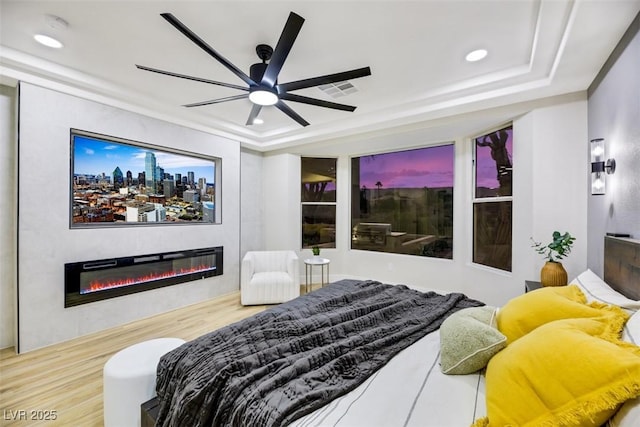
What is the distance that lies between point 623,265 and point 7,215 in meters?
5.28

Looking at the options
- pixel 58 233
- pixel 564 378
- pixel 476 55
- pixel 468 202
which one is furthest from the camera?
pixel 468 202

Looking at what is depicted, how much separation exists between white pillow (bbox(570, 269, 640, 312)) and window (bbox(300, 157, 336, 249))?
419 cm

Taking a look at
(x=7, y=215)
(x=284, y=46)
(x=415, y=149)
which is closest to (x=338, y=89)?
(x=284, y=46)

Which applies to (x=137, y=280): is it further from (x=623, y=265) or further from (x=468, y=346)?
(x=623, y=265)

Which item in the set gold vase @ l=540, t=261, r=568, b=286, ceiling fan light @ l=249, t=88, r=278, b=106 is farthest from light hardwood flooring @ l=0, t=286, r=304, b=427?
gold vase @ l=540, t=261, r=568, b=286

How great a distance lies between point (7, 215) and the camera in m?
2.93

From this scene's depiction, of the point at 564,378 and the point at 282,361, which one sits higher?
the point at 564,378

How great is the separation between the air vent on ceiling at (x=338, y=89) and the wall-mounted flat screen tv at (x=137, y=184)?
91.1 inches

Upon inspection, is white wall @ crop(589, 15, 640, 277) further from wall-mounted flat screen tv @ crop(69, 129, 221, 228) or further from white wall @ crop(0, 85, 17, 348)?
white wall @ crop(0, 85, 17, 348)

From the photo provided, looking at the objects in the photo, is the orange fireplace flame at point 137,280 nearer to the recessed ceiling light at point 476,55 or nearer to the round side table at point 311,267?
the round side table at point 311,267

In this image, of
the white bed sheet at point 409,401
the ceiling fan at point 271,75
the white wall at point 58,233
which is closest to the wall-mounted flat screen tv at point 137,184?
the white wall at point 58,233

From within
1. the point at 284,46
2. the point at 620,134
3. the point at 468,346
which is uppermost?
the point at 284,46

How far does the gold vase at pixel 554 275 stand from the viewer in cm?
255

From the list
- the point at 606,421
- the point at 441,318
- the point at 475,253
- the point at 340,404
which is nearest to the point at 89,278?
the point at 340,404
